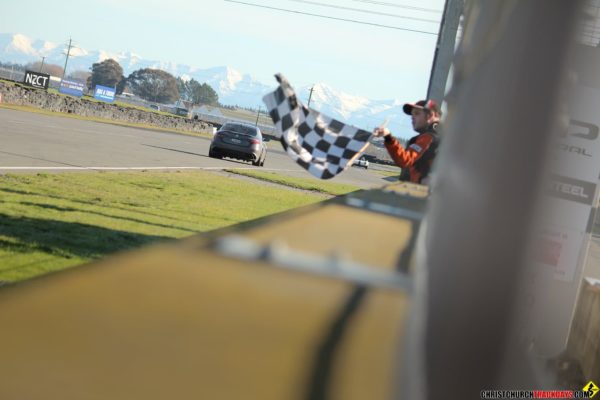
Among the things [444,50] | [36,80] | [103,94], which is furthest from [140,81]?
[444,50]

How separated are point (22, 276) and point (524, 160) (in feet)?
14.1

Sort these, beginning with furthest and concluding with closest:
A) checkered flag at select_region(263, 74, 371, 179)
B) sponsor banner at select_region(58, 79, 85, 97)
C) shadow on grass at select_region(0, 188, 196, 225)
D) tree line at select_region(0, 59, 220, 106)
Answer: tree line at select_region(0, 59, 220, 106) < sponsor banner at select_region(58, 79, 85, 97) < shadow on grass at select_region(0, 188, 196, 225) < checkered flag at select_region(263, 74, 371, 179)

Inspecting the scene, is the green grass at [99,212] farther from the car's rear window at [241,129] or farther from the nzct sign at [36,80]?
the nzct sign at [36,80]

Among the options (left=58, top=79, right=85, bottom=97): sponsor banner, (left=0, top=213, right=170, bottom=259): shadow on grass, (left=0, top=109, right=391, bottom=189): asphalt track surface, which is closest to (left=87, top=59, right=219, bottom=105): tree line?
(left=58, top=79, right=85, bottom=97): sponsor banner

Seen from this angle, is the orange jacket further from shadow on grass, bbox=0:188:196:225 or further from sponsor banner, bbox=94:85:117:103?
sponsor banner, bbox=94:85:117:103

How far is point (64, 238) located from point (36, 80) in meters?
57.3

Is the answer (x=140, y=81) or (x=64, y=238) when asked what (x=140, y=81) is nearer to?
(x=140, y=81)

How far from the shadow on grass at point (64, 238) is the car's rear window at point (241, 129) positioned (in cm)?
1540

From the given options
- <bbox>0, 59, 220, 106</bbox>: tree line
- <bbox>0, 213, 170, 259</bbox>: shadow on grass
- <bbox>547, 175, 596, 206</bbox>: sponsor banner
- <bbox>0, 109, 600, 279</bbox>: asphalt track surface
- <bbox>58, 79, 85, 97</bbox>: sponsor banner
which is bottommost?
<bbox>0, 213, 170, 259</bbox>: shadow on grass

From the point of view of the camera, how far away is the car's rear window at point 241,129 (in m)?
22.6

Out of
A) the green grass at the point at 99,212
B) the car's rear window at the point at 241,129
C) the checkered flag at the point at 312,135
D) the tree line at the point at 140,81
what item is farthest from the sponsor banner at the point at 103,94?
the checkered flag at the point at 312,135

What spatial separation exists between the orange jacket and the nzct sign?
57.3 meters

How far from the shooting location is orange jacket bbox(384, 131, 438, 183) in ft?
17.3

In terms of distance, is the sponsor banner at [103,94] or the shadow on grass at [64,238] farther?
the sponsor banner at [103,94]
